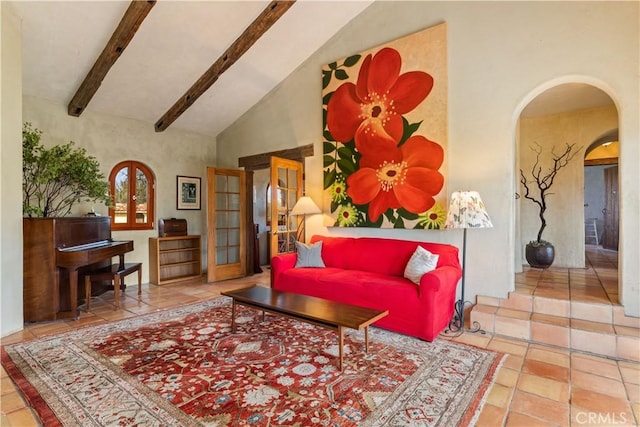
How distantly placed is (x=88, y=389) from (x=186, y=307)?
186cm

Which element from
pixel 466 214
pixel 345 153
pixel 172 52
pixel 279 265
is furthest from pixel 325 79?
pixel 466 214

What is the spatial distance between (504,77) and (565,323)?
96.9 inches

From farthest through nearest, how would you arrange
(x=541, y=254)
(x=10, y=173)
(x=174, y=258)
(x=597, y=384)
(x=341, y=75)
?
(x=174, y=258)
(x=341, y=75)
(x=541, y=254)
(x=10, y=173)
(x=597, y=384)

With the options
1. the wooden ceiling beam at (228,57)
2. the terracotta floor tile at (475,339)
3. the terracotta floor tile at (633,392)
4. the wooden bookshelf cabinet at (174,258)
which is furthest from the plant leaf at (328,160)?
the terracotta floor tile at (633,392)

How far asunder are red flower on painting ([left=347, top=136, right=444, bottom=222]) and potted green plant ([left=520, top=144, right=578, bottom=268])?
2.00m

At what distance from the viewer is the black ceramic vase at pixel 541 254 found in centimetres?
435

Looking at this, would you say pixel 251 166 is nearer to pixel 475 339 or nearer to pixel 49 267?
pixel 49 267

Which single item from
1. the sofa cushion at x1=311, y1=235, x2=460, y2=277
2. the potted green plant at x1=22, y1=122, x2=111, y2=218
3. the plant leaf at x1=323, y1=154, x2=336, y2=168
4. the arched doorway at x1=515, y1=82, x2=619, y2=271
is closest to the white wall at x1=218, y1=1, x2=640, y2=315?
the sofa cushion at x1=311, y1=235, x2=460, y2=277

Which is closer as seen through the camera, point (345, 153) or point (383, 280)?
point (383, 280)

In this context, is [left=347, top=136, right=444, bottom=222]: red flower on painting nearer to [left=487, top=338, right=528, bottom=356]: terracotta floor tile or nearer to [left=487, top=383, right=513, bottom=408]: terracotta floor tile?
[left=487, top=338, right=528, bottom=356]: terracotta floor tile

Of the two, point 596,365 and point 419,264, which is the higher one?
point 419,264

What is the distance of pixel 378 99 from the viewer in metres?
4.15

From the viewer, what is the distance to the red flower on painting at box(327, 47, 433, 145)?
3877 mm

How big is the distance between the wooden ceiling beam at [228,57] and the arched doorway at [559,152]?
3558mm
